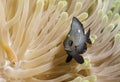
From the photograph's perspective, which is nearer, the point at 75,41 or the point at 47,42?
the point at 75,41

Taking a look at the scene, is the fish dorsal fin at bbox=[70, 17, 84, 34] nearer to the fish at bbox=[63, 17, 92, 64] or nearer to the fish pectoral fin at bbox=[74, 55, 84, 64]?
the fish at bbox=[63, 17, 92, 64]

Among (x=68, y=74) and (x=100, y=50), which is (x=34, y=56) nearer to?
(x=68, y=74)

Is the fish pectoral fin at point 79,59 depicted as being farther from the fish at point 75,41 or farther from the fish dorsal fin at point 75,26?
the fish dorsal fin at point 75,26

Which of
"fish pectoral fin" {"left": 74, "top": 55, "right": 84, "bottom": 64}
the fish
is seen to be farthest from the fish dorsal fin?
"fish pectoral fin" {"left": 74, "top": 55, "right": 84, "bottom": 64}

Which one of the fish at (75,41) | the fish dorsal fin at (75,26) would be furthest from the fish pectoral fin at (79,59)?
the fish dorsal fin at (75,26)

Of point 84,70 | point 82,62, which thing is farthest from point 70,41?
point 84,70
